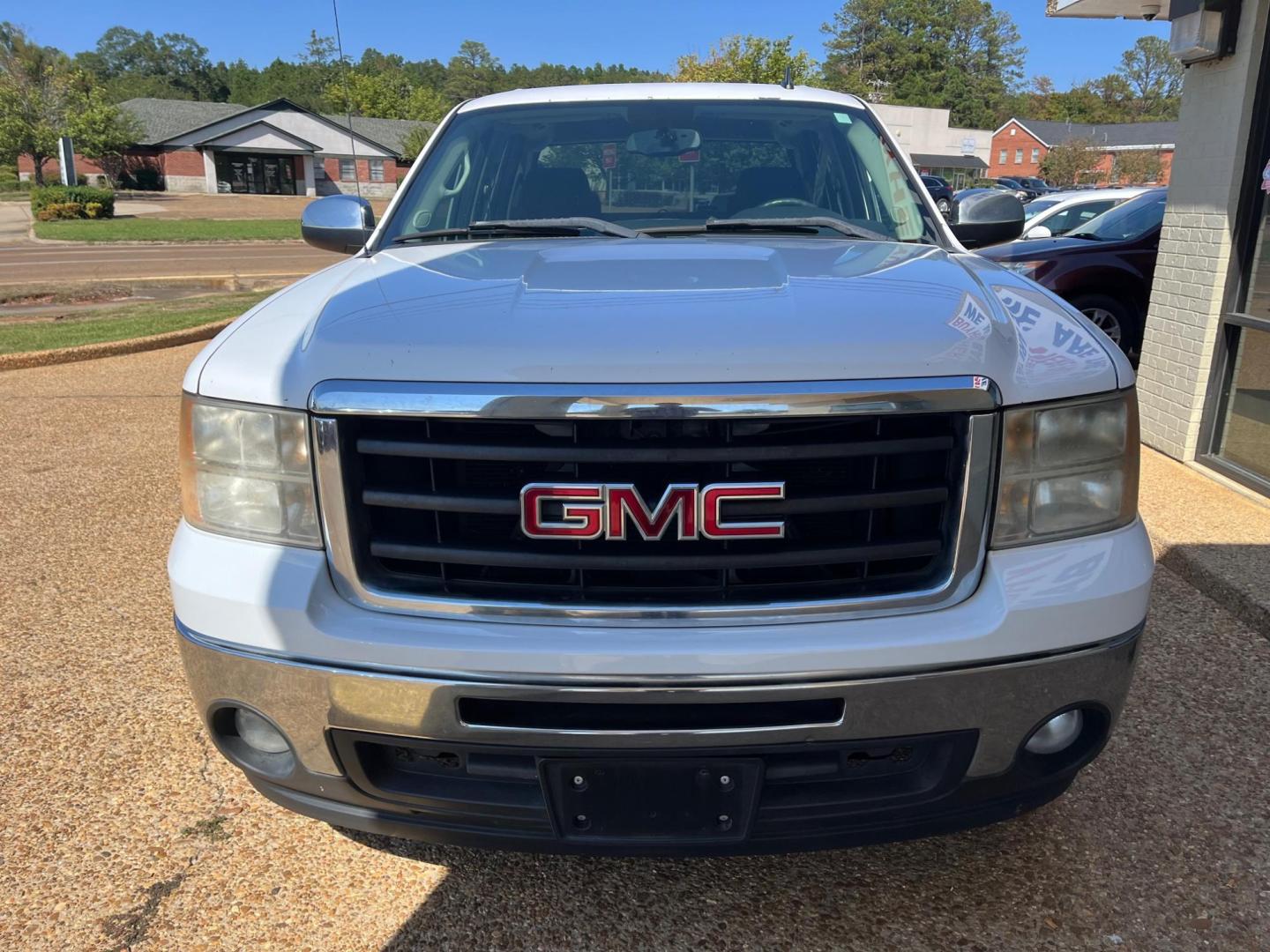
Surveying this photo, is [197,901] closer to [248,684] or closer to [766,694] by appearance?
[248,684]

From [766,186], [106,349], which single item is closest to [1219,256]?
[766,186]

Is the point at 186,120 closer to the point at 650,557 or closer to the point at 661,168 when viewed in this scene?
the point at 661,168

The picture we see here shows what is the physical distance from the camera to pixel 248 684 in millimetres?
1905

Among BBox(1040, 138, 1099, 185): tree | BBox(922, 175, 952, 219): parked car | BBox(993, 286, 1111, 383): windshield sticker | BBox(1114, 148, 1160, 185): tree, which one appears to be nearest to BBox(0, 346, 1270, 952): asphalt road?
BBox(993, 286, 1111, 383): windshield sticker

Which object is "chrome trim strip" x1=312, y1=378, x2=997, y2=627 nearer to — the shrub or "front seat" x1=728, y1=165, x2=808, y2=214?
"front seat" x1=728, y1=165, x2=808, y2=214

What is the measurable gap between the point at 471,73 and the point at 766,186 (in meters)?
133

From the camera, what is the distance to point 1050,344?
2.00 m

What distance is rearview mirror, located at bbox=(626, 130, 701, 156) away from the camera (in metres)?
3.35

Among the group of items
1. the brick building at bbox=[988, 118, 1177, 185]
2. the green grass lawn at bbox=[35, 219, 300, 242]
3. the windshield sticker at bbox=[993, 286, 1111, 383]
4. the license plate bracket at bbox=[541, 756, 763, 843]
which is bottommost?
the green grass lawn at bbox=[35, 219, 300, 242]

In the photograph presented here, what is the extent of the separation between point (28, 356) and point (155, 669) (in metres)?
6.77

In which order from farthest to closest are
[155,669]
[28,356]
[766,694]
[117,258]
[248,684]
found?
[117,258]
[28,356]
[155,669]
[248,684]
[766,694]

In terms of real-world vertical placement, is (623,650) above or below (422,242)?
below

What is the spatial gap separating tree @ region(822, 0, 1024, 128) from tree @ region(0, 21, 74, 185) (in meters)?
75.5

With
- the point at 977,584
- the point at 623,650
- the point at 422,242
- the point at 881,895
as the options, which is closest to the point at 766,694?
the point at 623,650
